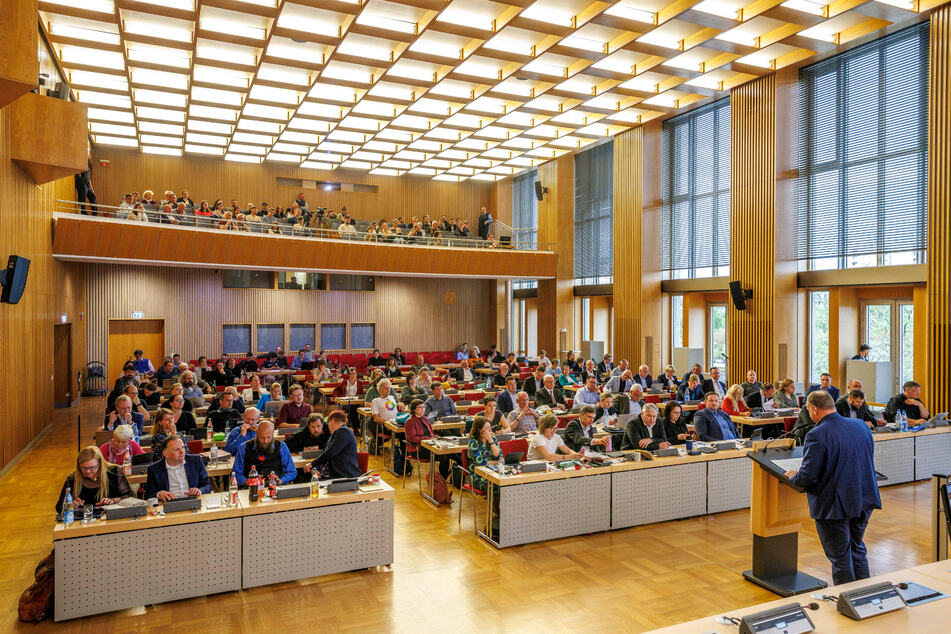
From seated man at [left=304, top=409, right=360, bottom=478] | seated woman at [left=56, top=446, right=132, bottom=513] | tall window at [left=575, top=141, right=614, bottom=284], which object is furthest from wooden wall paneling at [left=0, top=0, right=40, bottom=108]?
tall window at [left=575, top=141, right=614, bottom=284]

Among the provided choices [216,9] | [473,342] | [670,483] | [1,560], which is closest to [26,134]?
[216,9]

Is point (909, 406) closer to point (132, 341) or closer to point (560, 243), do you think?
point (560, 243)

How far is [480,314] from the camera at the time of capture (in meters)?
23.3

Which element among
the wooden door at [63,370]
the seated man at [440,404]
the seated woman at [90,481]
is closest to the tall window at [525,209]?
the seated man at [440,404]

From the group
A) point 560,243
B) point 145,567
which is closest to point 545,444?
point 145,567

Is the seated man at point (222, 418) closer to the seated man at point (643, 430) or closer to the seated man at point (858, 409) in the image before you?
the seated man at point (643, 430)

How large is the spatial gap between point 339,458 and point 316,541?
0.97m

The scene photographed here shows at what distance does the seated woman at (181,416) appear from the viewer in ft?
26.5

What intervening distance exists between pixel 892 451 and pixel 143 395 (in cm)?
1161

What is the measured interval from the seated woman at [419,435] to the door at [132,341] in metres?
13.0

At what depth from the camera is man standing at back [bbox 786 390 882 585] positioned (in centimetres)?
417

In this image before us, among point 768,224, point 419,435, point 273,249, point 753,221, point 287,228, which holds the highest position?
point 287,228

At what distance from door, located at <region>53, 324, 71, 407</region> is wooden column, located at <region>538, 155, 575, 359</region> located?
42.7ft

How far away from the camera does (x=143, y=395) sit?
10.9 meters
